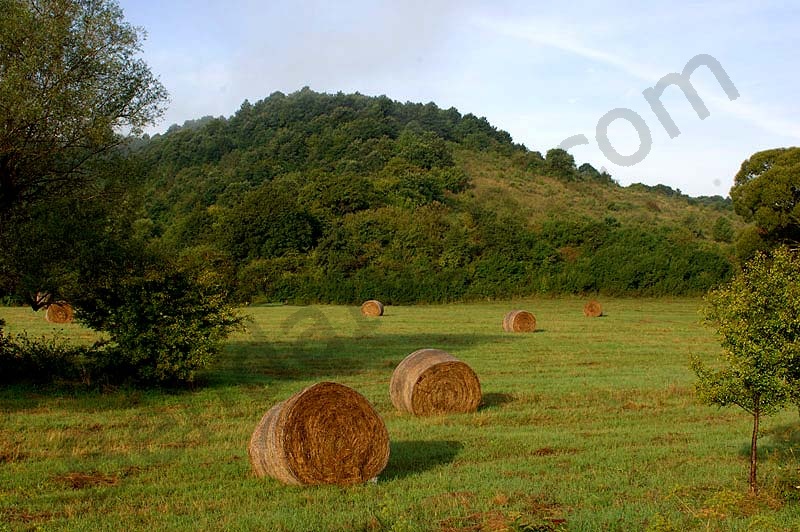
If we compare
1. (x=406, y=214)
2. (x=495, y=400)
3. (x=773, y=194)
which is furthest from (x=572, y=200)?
(x=495, y=400)

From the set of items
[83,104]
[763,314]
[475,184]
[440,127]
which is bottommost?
[763,314]

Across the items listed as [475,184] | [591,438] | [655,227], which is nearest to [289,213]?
[475,184]

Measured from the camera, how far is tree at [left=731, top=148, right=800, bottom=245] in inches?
1599

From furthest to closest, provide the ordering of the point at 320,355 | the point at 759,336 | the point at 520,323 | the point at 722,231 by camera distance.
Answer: the point at 722,231
the point at 520,323
the point at 320,355
the point at 759,336

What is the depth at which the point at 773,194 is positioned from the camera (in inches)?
1615

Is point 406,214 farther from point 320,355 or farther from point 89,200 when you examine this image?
point 89,200

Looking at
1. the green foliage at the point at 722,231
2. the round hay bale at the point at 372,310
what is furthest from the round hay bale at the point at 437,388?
the green foliage at the point at 722,231

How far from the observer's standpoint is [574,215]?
76562mm

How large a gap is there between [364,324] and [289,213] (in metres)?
34.8

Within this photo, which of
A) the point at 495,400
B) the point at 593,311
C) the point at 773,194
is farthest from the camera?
the point at 593,311

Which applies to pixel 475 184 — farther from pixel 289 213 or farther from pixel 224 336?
pixel 224 336

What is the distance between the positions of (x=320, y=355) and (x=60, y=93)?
39.8 feet

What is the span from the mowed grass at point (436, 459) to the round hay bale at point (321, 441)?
28 cm

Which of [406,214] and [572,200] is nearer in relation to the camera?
[406,214]
